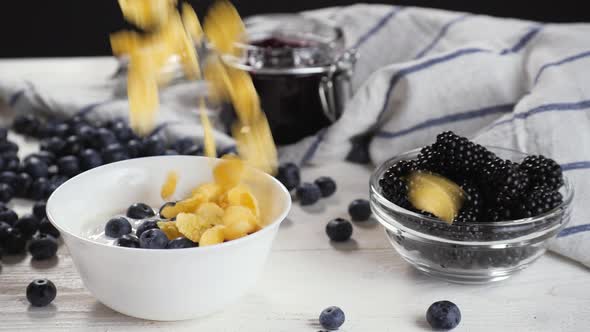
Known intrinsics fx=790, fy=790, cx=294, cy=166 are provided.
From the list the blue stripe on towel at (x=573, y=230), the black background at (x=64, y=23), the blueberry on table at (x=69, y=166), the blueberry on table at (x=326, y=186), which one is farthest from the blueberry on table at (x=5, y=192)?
the black background at (x=64, y=23)

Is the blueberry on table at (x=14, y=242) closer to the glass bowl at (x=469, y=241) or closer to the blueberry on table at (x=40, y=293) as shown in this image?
the blueberry on table at (x=40, y=293)

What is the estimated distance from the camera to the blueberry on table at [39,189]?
138cm

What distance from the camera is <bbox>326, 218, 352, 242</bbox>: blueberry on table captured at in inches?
48.8

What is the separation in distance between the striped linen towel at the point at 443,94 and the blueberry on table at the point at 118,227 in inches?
18.7

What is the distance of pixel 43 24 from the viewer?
2697mm

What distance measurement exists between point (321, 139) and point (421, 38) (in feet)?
1.20

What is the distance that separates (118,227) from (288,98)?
0.56m

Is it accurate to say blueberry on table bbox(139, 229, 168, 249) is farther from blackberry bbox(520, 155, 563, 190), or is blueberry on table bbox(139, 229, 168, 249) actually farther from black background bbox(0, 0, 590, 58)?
black background bbox(0, 0, 590, 58)

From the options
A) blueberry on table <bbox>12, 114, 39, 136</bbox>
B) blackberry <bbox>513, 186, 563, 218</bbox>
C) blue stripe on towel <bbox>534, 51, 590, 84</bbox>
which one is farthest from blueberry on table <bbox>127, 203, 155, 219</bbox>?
blue stripe on towel <bbox>534, 51, 590, 84</bbox>

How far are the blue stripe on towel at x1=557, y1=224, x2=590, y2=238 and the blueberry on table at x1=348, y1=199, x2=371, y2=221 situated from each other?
1.01 feet

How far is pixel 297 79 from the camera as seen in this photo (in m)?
1.53

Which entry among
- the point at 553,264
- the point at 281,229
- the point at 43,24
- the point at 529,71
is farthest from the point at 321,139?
the point at 43,24

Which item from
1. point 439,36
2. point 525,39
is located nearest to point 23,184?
point 439,36

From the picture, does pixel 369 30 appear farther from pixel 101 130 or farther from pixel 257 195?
pixel 257 195
